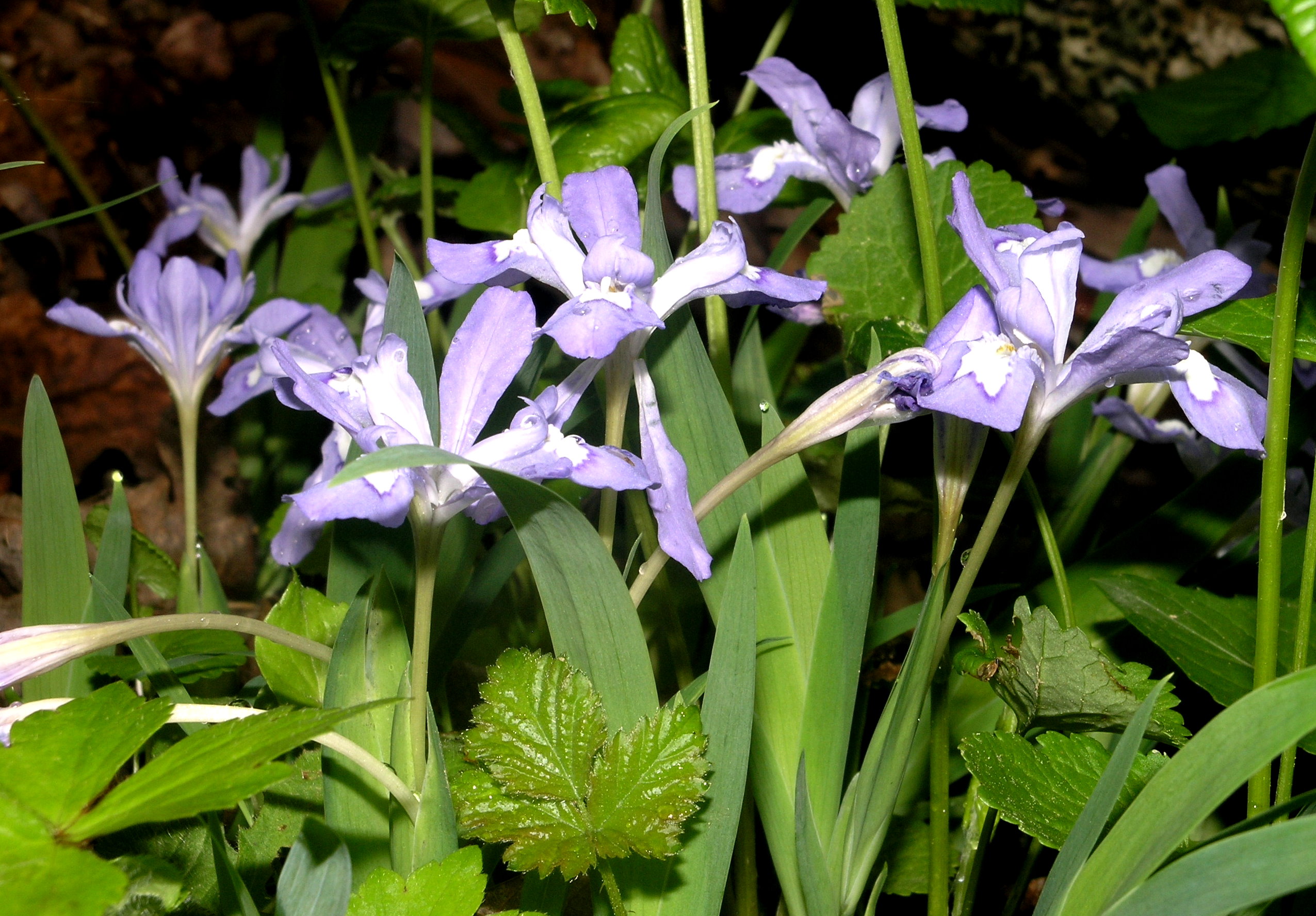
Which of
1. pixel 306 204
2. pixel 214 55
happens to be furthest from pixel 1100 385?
pixel 214 55

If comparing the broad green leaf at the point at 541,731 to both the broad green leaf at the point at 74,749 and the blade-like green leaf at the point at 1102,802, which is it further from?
the blade-like green leaf at the point at 1102,802

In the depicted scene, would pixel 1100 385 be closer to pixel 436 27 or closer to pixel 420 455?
pixel 420 455

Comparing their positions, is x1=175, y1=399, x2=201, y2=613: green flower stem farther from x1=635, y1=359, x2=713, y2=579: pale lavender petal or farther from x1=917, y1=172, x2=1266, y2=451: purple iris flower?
x1=917, y1=172, x2=1266, y2=451: purple iris flower

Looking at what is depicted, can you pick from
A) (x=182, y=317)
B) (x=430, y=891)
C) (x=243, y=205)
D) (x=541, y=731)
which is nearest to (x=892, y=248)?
(x=541, y=731)

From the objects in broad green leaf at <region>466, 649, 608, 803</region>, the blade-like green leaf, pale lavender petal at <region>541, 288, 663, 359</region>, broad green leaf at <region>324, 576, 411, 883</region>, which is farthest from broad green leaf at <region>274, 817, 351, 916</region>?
the blade-like green leaf

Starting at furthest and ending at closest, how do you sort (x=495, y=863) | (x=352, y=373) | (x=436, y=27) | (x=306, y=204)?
1. (x=306, y=204)
2. (x=436, y=27)
3. (x=495, y=863)
4. (x=352, y=373)
